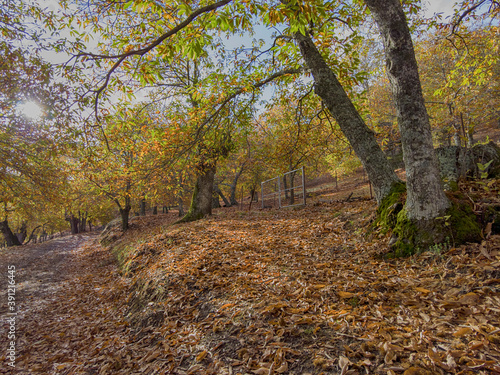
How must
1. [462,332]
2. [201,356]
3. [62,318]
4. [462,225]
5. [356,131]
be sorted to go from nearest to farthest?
[462,332], [201,356], [462,225], [356,131], [62,318]

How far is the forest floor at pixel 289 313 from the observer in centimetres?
191

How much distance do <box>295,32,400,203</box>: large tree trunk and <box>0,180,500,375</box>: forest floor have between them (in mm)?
930

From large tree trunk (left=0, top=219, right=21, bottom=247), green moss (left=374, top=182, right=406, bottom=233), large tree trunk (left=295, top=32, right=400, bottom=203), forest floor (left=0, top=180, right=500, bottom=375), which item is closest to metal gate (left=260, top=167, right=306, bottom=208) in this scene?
forest floor (left=0, top=180, right=500, bottom=375)

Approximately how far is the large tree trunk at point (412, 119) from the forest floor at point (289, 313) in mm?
640

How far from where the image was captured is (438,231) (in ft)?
10.5

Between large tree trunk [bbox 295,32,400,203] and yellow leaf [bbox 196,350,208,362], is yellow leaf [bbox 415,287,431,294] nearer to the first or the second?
large tree trunk [bbox 295,32,400,203]

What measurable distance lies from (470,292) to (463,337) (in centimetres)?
68

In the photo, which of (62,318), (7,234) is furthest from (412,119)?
(7,234)

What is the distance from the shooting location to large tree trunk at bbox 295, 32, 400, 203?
14.3 ft

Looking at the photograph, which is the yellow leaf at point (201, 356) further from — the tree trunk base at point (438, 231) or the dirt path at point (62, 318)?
the tree trunk base at point (438, 231)

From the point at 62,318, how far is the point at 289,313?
4.99 metres

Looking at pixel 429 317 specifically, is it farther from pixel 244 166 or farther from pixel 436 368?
pixel 244 166

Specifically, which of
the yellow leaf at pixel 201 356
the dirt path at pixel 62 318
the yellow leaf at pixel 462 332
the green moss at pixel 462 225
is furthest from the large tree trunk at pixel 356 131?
the dirt path at pixel 62 318

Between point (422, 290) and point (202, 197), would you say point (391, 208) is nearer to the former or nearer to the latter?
point (422, 290)
